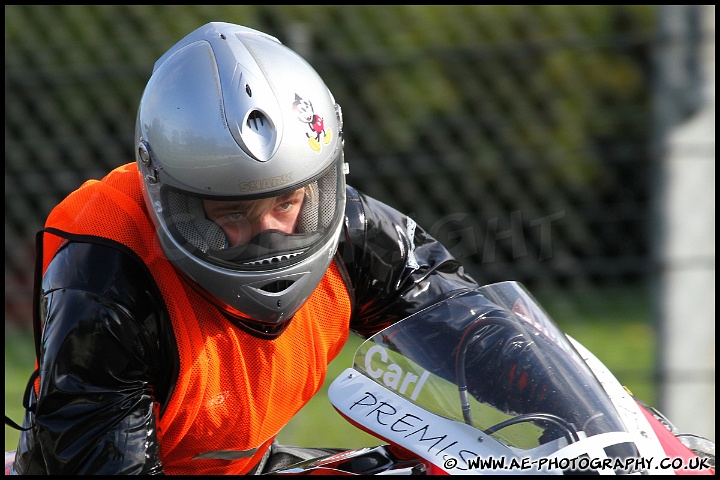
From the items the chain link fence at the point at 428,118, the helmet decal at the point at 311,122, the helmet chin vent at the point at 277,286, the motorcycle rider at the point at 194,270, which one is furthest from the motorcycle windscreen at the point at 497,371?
the chain link fence at the point at 428,118

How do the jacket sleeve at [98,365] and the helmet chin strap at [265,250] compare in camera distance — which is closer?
the jacket sleeve at [98,365]

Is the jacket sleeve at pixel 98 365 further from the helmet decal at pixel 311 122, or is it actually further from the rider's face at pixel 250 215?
the helmet decal at pixel 311 122

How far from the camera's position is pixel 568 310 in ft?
16.6

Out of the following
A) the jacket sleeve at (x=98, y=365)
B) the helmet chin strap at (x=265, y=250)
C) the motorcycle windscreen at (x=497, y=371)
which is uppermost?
the helmet chin strap at (x=265, y=250)

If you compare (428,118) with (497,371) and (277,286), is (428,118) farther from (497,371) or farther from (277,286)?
(497,371)

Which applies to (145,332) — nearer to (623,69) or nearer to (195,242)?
(195,242)

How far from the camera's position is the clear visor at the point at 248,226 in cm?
217

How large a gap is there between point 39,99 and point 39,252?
231 cm

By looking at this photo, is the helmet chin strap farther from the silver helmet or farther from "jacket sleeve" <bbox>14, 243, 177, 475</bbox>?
"jacket sleeve" <bbox>14, 243, 177, 475</bbox>

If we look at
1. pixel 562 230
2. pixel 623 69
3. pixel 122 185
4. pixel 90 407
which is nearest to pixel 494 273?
pixel 562 230

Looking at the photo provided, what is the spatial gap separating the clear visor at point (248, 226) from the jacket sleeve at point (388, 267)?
35 centimetres

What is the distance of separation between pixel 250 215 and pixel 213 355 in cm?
36

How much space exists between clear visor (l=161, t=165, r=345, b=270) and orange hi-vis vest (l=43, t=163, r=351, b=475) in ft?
0.36

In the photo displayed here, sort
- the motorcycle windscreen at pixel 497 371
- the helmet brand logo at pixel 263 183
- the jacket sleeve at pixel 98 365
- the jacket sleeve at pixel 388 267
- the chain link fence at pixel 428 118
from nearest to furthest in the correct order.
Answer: the motorcycle windscreen at pixel 497 371
the jacket sleeve at pixel 98 365
the helmet brand logo at pixel 263 183
the jacket sleeve at pixel 388 267
the chain link fence at pixel 428 118
